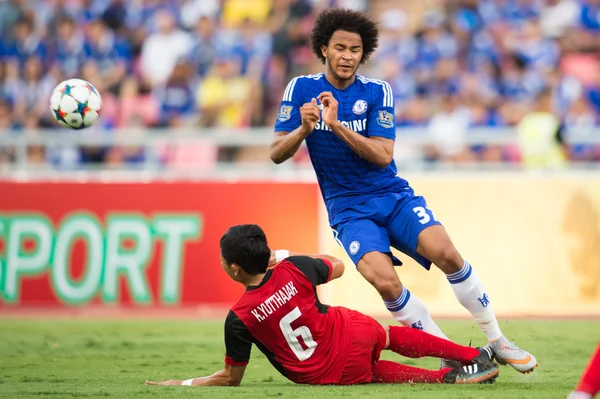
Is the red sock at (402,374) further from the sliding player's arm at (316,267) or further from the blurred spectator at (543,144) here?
the blurred spectator at (543,144)

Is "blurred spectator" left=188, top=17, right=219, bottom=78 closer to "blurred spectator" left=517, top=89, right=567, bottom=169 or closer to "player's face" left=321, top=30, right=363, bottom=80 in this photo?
"blurred spectator" left=517, top=89, right=567, bottom=169

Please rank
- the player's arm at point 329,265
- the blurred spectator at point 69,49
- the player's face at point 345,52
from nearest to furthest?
the player's arm at point 329,265 → the player's face at point 345,52 → the blurred spectator at point 69,49

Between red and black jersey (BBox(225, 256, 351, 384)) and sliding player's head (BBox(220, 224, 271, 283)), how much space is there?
0.13 metres

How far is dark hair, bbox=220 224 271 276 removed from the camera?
652cm

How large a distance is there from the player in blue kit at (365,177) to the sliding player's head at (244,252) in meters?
0.81

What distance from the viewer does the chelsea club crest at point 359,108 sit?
752 centimetres

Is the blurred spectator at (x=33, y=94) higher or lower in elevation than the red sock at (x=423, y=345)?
higher

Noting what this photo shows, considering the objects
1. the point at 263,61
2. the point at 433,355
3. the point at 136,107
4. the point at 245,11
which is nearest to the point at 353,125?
the point at 433,355

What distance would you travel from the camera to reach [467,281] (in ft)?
23.7

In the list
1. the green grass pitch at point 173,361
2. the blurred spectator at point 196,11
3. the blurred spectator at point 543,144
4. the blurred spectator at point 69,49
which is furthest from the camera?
the blurred spectator at point 196,11

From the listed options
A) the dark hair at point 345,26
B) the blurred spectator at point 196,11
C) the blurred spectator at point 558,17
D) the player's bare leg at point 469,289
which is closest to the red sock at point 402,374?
the player's bare leg at point 469,289

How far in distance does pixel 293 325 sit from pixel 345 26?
2.40m

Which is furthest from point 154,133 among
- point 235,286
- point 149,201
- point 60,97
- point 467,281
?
point 467,281

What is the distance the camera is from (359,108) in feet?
24.7
